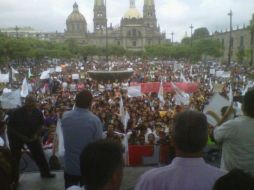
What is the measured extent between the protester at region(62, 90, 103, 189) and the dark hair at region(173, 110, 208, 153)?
7.41 feet

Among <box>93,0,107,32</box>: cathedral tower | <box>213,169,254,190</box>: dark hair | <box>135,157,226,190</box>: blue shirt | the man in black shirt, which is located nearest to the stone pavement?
the man in black shirt

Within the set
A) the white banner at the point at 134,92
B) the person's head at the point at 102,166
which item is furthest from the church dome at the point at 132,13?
the person's head at the point at 102,166

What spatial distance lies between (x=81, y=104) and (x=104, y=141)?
2.43 meters

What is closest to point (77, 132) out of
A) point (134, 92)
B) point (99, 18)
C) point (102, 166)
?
point (102, 166)

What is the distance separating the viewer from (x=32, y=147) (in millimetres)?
7566

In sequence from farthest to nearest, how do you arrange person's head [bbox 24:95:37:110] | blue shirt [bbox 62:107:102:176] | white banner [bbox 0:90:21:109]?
white banner [bbox 0:90:21:109] < person's head [bbox 24:95:37:110] < blue shirt [bbox 62:107:102:176]

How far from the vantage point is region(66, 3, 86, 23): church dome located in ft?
527

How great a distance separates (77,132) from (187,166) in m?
2.34

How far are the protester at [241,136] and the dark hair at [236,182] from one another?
1741mm

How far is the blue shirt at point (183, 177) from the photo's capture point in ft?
10.4

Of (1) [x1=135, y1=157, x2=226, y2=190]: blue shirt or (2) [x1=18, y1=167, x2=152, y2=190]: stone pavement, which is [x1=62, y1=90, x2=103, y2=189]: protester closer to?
(2) [x1=18, y1=167, x2=152, y2=190]: stone pavement

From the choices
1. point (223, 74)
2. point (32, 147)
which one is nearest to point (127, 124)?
point (32, 147)

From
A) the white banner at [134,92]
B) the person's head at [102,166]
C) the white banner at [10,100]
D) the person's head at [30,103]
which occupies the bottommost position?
the white banner at [134,92]

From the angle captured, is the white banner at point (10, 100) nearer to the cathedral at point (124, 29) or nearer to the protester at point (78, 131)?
the protester at point (78, 131)
